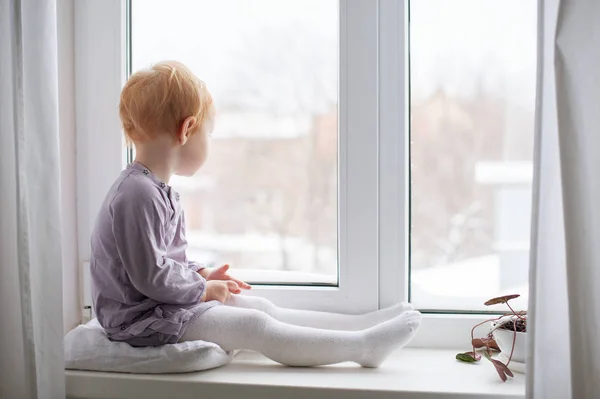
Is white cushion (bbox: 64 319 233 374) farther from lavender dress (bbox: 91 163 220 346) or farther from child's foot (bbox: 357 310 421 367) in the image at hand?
child's foot (bbox: 357 310 421 367)

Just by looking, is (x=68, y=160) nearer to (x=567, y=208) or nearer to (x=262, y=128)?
(x=262, y=128)

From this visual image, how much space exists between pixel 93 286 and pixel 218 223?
1.11ft

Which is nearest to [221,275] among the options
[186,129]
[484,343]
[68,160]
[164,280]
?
[164,280]

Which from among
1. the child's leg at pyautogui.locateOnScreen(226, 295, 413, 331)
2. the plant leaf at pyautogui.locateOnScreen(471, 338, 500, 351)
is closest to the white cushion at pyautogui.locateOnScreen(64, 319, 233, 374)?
the child's leg at pyautogui.locateOnScreen(226, 295, 413, 331)

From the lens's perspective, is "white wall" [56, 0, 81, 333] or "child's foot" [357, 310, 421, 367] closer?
"child's foot" [357, 310, 421, 367]

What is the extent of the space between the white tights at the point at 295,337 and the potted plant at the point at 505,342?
15cm

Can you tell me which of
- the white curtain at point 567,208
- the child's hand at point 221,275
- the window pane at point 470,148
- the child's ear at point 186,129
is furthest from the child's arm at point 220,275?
the white curtain at point 567,208

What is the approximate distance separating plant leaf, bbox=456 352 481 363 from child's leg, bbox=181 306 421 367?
148mm

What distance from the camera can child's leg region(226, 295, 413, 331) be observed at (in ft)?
4.55

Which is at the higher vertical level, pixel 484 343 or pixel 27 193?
pixel 27 193

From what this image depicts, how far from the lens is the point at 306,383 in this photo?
1203mm

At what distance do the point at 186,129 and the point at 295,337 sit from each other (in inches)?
18.3

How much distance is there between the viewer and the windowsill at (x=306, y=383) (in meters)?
1.18

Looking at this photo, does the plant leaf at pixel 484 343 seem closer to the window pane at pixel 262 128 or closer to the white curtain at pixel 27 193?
the window pane at pixel 262 128
